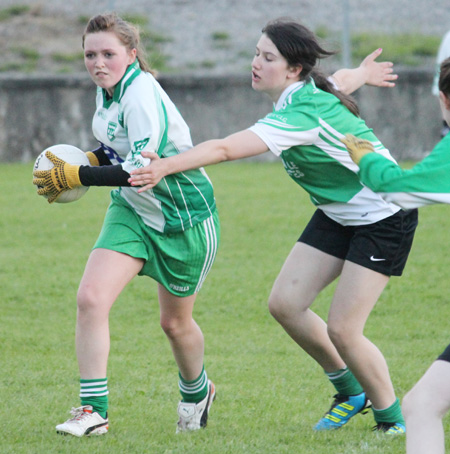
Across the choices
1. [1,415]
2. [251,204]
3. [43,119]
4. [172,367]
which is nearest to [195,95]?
[43,119]

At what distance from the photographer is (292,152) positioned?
4016 millimetres

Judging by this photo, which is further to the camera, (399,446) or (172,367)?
(172,367)

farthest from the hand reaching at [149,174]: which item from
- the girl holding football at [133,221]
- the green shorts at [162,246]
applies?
the green shorts at [162,246]

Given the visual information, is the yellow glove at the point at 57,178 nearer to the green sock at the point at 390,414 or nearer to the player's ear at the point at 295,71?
the player's ear at the point at 295,71

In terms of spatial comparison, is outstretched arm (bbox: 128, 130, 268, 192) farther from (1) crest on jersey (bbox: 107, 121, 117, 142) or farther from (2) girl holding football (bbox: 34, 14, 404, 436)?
(1) crest on jersey (bbox: 107, 121, 117, 142)

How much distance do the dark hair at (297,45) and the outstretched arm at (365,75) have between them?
0.50 metres

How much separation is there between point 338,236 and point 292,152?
0.52 metres

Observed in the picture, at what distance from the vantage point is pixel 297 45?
406 cm

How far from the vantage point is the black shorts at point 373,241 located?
407 centimetres

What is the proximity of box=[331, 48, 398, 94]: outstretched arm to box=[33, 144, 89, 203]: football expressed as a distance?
1.39 meters

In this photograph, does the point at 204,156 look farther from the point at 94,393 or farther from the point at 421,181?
the point at 94,393

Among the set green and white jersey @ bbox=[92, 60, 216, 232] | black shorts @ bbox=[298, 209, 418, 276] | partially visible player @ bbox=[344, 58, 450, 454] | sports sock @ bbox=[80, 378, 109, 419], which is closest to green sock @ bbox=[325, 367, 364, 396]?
black shorts @ bbox=[298, 209, 418, 276]

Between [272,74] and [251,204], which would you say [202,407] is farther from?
[251,204]

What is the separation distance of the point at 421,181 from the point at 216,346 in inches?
127
